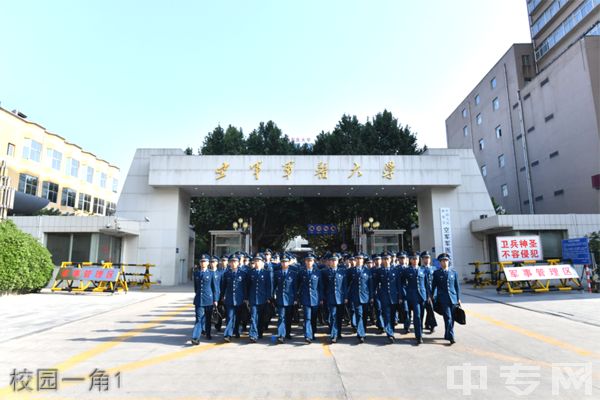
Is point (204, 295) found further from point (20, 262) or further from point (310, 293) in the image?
point (20, 262)

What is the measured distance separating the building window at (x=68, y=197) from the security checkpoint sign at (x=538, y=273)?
115 feet

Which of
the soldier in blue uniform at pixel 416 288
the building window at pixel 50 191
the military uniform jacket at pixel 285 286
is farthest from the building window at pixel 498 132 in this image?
the building window at pixel 50 191

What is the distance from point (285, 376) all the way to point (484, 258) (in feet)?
60.2

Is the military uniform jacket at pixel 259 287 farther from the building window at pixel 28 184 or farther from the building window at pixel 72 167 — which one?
the building window at pixel 72 167

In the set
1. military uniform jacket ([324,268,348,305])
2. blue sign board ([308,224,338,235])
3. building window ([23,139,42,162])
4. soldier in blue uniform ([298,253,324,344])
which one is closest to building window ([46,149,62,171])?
building window ([23,139,42,162])

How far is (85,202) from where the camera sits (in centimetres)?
3716

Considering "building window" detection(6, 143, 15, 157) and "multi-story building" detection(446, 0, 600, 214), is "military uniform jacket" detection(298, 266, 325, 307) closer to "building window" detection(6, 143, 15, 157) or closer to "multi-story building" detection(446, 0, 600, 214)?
"multi-story building" detection(446, 0, 600, 214)

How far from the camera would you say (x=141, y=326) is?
826 centimetres

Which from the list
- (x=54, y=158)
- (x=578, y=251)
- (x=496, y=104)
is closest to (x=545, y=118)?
(x=496, y=104)

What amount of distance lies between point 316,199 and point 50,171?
22981mm

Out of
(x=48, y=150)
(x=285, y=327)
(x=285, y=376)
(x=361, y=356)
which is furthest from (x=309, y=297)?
(x=48, y=150)

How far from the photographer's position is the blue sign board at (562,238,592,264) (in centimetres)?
1422

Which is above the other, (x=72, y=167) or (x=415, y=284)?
(x=72, y=167)

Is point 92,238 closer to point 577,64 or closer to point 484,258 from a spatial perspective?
point 484,258
